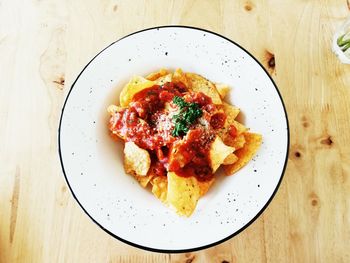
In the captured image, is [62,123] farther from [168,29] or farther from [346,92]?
[346,92]

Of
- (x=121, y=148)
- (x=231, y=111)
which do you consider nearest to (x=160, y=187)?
(x=121, y=148)

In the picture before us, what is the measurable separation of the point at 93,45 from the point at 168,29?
418mm

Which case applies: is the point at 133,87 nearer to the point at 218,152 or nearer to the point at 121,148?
the point at 121,148

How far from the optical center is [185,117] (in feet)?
4.80

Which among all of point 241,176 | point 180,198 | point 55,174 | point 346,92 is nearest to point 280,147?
point 241,176

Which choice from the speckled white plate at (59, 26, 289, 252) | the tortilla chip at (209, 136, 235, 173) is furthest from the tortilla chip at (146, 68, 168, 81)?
the tortilla chip at (209, 136, 235, 173)

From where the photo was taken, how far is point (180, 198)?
1.38 m

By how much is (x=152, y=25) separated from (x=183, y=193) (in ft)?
2.74

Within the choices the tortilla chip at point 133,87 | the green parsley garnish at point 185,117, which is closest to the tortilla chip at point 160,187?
the green parsley garnish at point 185,117

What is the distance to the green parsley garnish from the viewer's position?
1.46 m

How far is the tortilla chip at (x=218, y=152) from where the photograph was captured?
1.40m

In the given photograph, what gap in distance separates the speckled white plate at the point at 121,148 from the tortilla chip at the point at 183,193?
0.04m

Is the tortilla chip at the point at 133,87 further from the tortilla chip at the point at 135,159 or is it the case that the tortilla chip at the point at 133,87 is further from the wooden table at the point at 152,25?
the wooden table at the point at 152,25

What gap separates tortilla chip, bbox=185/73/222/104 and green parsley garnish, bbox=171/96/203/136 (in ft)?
0.33
